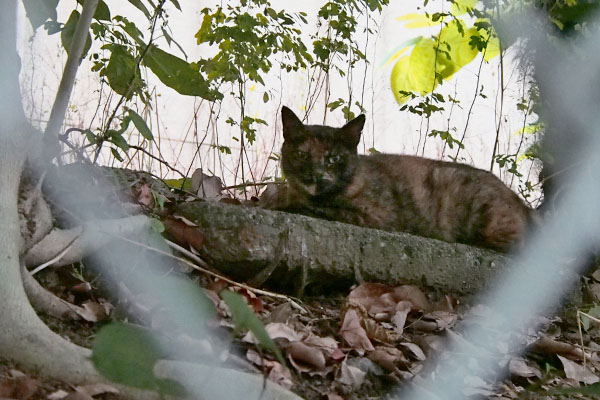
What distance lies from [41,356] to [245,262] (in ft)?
3.26

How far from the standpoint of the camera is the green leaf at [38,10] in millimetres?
1550

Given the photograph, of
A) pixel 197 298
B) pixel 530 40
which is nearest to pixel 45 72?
pixel 530 40

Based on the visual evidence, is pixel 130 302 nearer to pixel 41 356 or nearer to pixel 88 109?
pixel 41 356

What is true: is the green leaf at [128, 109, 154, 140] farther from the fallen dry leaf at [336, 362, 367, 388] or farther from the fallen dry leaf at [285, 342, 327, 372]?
the fallen dry leaf at [336, 362, 367, 388]

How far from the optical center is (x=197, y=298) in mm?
752

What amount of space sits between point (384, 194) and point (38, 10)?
5.94 feet

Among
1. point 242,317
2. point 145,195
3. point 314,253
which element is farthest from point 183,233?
point 242,317

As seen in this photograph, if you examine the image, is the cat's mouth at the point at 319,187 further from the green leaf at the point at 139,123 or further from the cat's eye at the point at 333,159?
the green leaf at the point at 139,123

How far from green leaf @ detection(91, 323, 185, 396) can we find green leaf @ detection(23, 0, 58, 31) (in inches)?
45.4

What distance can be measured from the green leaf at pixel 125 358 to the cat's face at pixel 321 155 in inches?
92.4

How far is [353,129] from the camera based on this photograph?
300 centimetres

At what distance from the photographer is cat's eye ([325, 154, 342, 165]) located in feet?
9.77

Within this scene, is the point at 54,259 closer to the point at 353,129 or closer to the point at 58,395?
the point at 58,395

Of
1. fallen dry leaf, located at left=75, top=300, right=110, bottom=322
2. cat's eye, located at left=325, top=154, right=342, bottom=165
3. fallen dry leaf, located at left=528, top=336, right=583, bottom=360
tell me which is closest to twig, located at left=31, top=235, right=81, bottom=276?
fallen dry leaf, located at left=75, top=300, right=110, bottom=322
